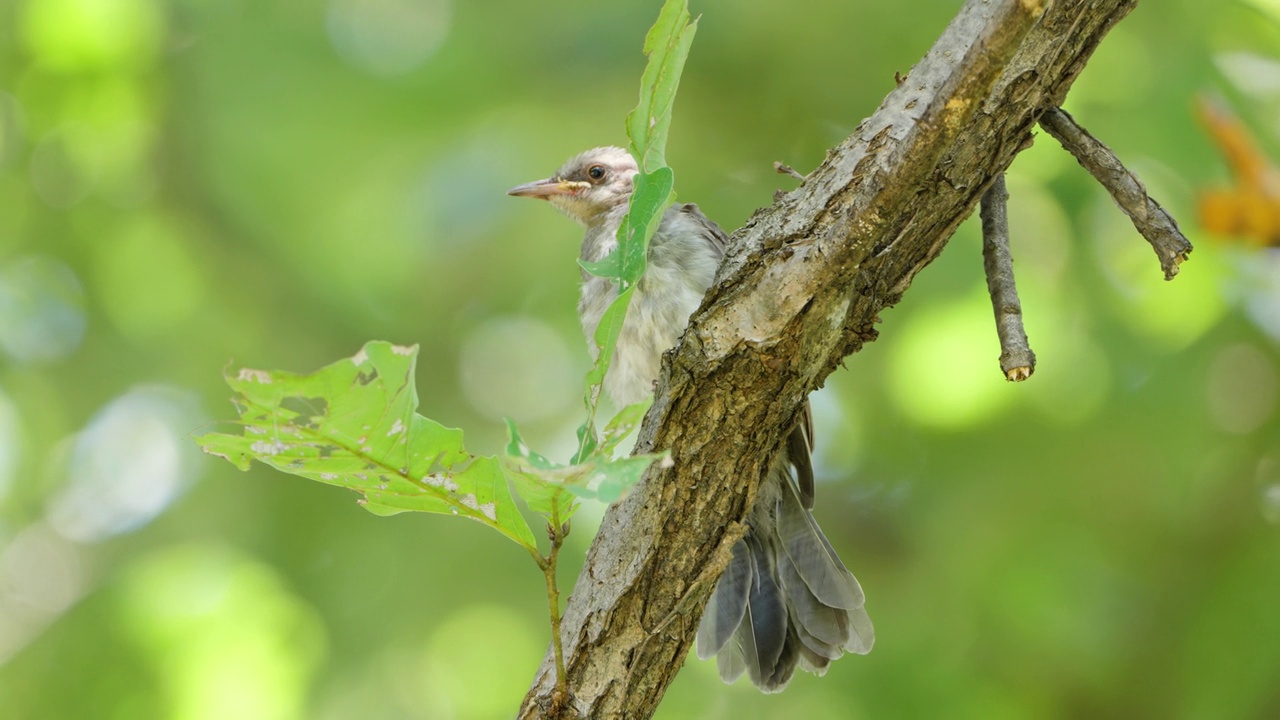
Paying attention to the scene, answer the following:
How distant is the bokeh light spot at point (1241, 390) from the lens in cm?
359

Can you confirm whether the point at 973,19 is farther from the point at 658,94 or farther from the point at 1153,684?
the point at 1153,684

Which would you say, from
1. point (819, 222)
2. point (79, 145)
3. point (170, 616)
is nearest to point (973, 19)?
point (819, 222)

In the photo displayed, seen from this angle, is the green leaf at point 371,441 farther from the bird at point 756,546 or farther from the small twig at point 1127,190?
the small twig at point 1127,190

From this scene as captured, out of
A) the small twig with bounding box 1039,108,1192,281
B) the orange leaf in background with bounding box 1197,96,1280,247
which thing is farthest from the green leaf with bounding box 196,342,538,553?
the orange leaf in background with bounding box 1197,96,1280,247

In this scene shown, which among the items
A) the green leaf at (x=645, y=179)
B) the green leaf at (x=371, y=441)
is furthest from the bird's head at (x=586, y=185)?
the green leaf at (x=371, y=441)

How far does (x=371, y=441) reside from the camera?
4.88ft

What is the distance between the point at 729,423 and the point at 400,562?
7.36ft

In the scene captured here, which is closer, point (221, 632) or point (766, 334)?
point (766, 334)

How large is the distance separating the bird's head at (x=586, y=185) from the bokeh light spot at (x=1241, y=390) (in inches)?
80.0

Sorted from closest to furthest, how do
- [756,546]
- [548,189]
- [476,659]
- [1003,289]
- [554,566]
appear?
[554,566], [1003,289], [756,546], [476,659], [548,189]

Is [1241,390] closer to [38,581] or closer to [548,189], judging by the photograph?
[548,189]

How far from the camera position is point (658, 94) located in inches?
64.2

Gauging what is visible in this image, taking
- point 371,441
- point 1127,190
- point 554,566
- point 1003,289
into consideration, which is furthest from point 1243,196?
point 371,441

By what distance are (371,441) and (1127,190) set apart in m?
1.30
